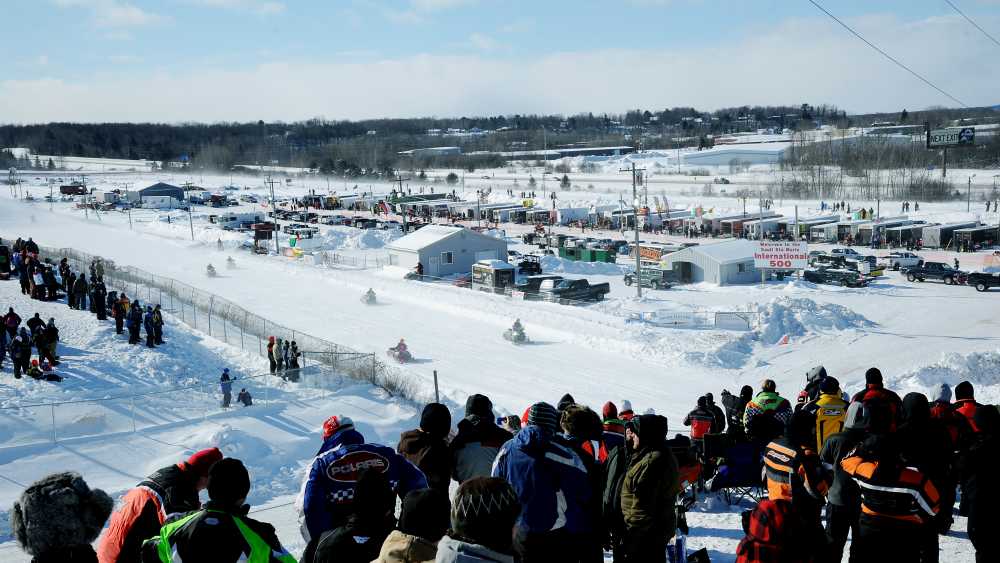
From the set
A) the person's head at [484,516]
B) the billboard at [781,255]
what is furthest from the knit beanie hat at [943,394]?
the billboard at [781,255]

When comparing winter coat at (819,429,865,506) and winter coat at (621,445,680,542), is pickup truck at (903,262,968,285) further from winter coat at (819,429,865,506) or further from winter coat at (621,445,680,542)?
winter coat at (621,445,680,542)

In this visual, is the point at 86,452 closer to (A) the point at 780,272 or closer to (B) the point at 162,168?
(A) the point at 780,272

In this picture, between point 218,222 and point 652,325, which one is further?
point 218,222

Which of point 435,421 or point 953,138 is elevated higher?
point 953,138

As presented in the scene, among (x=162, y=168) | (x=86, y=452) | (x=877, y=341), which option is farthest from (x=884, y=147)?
(x=162, y=168)

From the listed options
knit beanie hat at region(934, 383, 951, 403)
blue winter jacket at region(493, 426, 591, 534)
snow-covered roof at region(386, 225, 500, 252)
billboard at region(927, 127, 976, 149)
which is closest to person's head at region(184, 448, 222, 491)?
blue winter jacket at region(493, 426, 591, 534)

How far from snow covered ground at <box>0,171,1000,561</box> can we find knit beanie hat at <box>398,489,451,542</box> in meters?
4.22

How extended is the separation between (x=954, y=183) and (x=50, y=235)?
85.0 m

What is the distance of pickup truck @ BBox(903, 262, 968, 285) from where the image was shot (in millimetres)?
37938

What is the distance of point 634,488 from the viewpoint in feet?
17.2

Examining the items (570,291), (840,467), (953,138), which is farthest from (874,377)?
(953,138)

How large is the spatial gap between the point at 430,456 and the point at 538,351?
67.2 feet

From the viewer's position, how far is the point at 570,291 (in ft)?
112

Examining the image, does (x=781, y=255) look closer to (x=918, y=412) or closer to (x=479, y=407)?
(x=918, y=412)
